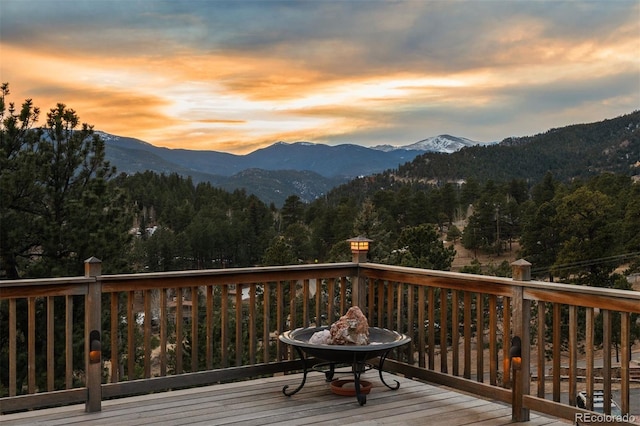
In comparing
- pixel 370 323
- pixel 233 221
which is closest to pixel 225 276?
pixel 370 323

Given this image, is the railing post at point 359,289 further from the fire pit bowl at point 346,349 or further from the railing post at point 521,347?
the railing post at point 521,347

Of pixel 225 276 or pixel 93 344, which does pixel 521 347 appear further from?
pixel 93 344

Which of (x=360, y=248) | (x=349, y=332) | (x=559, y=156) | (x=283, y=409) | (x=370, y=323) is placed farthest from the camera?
(x=559, y=156)

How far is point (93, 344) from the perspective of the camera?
3947mm

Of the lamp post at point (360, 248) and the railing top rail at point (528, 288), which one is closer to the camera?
the railing top rail at point (528, 288)

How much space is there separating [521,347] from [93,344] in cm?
288

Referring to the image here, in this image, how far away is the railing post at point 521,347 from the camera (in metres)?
3.85

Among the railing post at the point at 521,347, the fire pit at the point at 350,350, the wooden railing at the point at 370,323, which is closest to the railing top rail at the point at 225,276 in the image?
the wooden railing at the point at 370,323

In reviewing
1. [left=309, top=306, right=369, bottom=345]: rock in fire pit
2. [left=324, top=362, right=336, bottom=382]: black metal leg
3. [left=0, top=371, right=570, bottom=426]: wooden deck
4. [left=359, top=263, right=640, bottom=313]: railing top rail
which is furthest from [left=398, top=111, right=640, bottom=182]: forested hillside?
[left=309, top=306, right=369, bottom=345]: rock in fire pit

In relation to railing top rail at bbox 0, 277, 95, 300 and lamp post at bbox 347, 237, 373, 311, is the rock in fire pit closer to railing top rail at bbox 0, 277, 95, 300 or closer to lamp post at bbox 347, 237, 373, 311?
lamp post at bbox 347, 237, 373, 311

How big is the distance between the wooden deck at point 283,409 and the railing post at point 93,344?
0.10 metres

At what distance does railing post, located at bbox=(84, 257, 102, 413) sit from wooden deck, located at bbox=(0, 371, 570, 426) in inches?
4.0

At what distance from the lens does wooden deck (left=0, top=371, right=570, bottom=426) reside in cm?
379

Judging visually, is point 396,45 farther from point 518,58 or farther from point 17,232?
point 518,58
